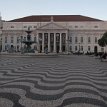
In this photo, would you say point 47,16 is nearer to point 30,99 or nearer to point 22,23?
point 22,23

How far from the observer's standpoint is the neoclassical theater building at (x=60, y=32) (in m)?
99.5

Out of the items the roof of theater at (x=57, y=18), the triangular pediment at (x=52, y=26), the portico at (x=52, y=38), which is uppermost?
the roof of theater at (x=57, y=18)

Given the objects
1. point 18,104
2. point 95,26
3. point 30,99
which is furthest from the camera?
point 95,26

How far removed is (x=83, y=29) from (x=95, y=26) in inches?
176

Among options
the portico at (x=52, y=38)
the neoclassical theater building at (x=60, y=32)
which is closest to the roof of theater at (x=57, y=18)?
the neoclassical theater building at (x=60, y=32)

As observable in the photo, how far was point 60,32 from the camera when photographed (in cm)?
9950

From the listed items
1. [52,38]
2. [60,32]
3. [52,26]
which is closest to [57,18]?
[52,26]

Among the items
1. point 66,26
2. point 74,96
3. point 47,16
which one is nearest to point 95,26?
point 66,26

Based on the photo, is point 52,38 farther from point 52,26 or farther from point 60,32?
point 52,26

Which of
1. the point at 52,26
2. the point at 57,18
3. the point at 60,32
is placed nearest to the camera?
the point at 52,26

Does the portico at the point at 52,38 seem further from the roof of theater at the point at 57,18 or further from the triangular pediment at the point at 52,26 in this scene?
the roof of theater at the point at 57,18

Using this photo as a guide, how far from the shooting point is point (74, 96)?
6.51 metres

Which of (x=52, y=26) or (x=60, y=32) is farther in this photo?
(x=60, y=32)

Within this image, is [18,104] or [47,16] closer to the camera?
[18,104]
